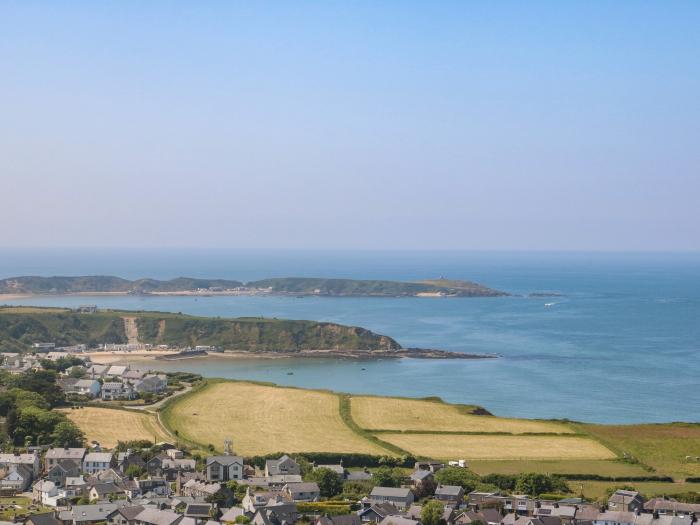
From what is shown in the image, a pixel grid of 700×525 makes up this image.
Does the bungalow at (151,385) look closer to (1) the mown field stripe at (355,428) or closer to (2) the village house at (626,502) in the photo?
(1) the mown field stripe at (355,428)

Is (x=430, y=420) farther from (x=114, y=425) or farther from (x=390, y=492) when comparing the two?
(x=390, y=492)

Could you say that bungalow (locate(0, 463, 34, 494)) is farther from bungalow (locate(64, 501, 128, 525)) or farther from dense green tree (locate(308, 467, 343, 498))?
dense green tree (locate(308, 467, 343, 498))

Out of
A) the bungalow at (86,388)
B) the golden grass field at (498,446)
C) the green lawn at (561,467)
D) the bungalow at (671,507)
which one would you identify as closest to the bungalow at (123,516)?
the green lawn at (561,467)

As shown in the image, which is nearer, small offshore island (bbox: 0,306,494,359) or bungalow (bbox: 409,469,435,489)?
bungalow (bbox: 409,469,435,489)

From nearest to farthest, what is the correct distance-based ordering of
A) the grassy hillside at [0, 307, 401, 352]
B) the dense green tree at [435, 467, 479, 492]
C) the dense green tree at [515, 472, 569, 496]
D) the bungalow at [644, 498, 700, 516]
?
the bungalow at [644, 498, 700, 516] < the dense green tree at [435, 467, 479, 492] < the dense green tree at [515, 472, 569, 496] < the grassy hillside at [0, 307, 401, 352]

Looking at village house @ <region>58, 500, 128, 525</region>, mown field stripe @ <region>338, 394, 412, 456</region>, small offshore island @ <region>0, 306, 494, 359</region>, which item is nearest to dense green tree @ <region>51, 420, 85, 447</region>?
village house @ <region>58, 500, 128, 525</region>

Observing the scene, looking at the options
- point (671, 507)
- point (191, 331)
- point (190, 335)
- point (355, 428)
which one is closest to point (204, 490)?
point (671, 507)
